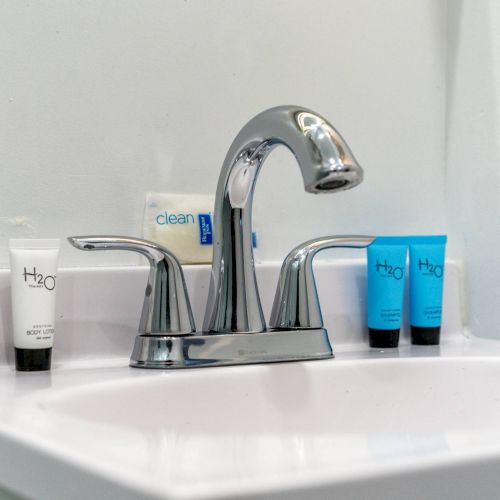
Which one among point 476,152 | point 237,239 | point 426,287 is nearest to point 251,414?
point 237,239

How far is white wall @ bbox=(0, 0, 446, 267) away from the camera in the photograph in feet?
2.19

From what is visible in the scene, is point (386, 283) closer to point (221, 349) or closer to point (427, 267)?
point (427, 267)

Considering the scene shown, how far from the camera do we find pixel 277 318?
663 mm

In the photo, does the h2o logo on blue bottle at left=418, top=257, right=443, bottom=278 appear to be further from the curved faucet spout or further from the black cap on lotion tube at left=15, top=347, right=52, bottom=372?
the black cap on lotion tube at left=15, top=347, right=52, bottom=372

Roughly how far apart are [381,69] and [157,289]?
377 millimetres

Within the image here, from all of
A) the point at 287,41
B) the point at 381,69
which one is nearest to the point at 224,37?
the point at 287,41

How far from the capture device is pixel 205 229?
70cm

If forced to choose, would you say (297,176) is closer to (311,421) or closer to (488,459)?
(311,421)

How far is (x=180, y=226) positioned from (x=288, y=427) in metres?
0.20

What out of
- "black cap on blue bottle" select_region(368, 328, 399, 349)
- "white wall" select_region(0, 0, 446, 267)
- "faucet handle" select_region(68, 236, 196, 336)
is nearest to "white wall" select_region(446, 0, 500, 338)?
"white wall" select_region(0, 0, 446, 267)

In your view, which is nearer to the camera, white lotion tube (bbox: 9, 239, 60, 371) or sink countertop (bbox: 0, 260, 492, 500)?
sink countertop (bbox: 0, 260, 492, 500)

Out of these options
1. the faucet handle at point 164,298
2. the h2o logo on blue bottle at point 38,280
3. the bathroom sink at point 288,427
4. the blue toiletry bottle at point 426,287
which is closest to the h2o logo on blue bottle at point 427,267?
the blue toiletry bottle at point 426,287

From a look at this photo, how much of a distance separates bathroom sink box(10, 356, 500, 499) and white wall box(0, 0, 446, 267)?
0.17m

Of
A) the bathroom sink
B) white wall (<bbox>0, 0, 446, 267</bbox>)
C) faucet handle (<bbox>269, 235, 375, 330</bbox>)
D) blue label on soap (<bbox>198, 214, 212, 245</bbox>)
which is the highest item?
white wall (<bbox>0, 0, 446, 267</bbox>)
